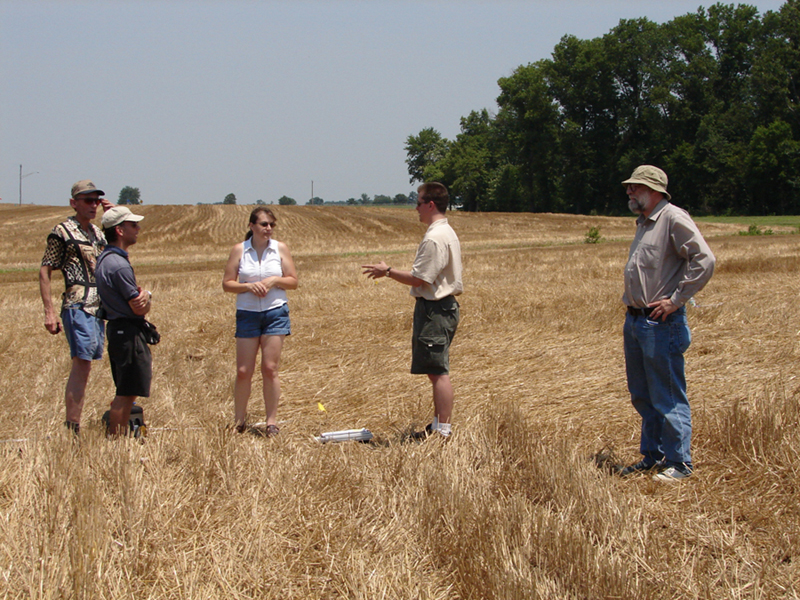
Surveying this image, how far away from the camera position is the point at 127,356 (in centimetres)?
493

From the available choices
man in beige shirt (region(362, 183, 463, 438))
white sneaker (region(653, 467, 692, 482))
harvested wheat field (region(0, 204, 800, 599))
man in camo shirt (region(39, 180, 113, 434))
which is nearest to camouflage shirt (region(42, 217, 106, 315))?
man in camo shirt (region(39, 180, 113, 434))

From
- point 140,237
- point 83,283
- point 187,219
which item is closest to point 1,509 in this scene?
point 83,283

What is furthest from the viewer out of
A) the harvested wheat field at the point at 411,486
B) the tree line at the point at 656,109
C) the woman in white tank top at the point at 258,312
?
the tree line at the point at 656,109

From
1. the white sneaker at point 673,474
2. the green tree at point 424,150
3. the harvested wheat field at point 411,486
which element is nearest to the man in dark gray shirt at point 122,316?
the harvested wheat field at point 411,486

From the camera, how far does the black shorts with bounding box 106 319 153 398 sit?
4922 millimetres

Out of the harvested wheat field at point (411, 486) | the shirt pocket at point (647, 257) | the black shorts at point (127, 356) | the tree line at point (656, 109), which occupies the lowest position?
the harvested wheat field at point (411, 486)

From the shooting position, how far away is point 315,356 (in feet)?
27.6

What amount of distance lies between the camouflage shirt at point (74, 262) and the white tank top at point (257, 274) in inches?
41.4

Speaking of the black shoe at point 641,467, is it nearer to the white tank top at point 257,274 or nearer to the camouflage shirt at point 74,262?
the white tank top at point 257,274

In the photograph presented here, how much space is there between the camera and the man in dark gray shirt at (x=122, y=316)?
4875 mm

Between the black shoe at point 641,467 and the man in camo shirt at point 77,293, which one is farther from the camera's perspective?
the man in camo shirt at point 77,293

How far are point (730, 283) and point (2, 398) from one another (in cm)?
1086

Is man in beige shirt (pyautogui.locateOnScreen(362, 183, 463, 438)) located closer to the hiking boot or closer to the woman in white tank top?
the woman in white tank top

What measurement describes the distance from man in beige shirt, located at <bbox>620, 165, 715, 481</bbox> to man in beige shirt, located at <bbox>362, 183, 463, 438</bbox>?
124cm
